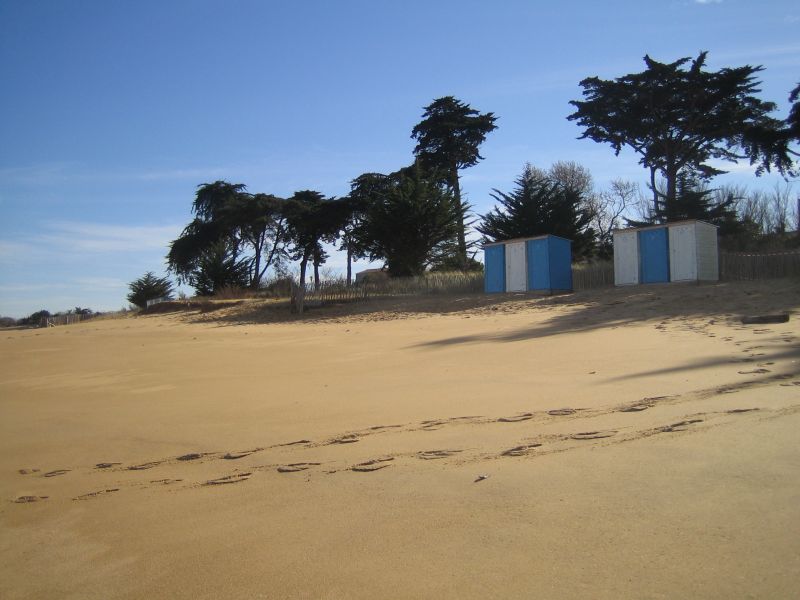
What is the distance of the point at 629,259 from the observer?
66.0ft

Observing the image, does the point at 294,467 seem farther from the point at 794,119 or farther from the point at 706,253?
the point at 794,119

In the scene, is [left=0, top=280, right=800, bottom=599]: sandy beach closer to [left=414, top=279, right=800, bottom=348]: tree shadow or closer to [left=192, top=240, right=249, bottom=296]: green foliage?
[left=414, top=279, right=800, bottom=348]: tree shadow

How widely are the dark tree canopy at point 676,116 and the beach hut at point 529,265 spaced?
1176 cm

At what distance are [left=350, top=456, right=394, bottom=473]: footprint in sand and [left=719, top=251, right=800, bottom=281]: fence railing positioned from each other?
58.1 ft

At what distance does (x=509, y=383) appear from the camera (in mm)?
6316

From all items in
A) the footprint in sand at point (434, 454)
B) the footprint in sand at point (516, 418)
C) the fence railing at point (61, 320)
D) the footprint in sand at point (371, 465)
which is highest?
the fence railing at point (61, 320)

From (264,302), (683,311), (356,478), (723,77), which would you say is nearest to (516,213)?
(723,77)

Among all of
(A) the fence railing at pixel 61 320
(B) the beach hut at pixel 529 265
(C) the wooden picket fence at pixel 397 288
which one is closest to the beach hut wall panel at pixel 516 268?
(B) the beach hut at pixel 529 265

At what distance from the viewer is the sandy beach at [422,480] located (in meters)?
2.38

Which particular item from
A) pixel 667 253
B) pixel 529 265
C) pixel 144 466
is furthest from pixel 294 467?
pixel 529 265

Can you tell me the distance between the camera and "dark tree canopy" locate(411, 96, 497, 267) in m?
39.3

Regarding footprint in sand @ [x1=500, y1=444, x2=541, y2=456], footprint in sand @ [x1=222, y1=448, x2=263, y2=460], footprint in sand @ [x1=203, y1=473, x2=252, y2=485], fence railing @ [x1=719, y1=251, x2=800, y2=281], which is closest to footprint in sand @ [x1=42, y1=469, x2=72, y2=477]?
footprint in sand @ [x1=222, y1=448, x2=263, y2=460]

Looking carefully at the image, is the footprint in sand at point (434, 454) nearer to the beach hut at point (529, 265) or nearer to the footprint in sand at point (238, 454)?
the footprint in sand at point (238, 454)

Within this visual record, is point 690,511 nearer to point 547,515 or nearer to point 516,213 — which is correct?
point 547,515
